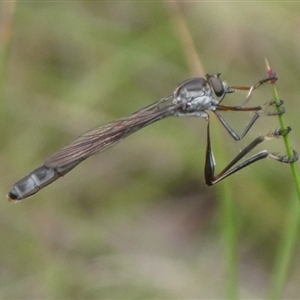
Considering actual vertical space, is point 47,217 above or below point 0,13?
below

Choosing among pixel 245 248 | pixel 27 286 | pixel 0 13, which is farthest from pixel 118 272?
pixel 0 13

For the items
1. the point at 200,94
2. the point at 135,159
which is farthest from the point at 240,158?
the point at 135,159

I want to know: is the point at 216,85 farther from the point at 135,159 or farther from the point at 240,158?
the point at 135,159

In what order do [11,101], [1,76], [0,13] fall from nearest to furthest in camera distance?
[1,76]
[0,13]
[11,101]

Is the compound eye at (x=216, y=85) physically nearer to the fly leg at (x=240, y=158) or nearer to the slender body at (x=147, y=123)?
the slender body at (x=147, y=123)

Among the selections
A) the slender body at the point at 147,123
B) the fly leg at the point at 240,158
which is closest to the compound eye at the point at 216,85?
the slender body at the point at 147,123

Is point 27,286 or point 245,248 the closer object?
point 27,286

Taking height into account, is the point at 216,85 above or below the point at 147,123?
above

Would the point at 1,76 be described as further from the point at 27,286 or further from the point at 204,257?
the point at 204,257
